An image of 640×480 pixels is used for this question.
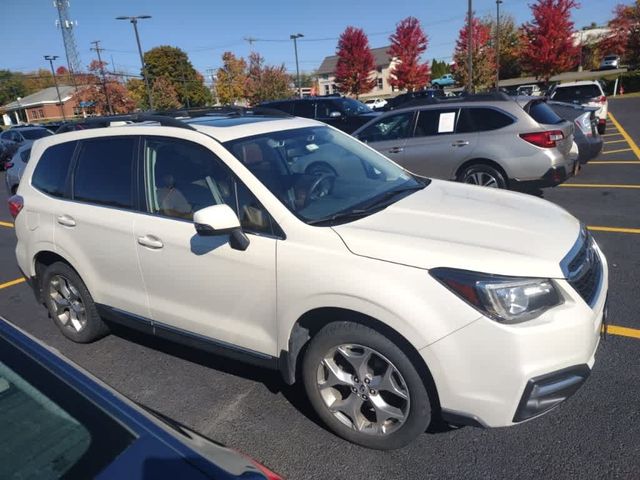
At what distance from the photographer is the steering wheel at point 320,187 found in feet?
9.85

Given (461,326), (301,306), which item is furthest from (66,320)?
(461,326)

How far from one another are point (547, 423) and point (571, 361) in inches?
27.0

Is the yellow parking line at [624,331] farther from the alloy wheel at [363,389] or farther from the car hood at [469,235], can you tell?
the alloy wheel at [363,389]

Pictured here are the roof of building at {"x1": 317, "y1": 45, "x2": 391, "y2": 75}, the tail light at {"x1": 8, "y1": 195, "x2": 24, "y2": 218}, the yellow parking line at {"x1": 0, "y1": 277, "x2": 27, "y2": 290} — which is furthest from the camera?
the roof of building at {"x1": 317, "y1": 45, "x2": 391, "y2": 75}

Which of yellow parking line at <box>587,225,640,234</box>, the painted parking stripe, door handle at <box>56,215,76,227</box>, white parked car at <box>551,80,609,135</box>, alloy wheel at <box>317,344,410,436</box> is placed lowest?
the painted parking stripe

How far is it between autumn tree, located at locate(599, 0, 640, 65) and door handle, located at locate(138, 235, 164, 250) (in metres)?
50.2

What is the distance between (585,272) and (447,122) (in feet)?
18.3

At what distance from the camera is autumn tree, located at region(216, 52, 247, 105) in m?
61.7

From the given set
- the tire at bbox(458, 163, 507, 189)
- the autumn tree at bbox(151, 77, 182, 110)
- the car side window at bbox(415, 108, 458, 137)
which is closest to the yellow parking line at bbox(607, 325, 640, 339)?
the tire at bbox(458, 163, 507, 189)

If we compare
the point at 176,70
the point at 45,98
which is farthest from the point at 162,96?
the point at 45,98

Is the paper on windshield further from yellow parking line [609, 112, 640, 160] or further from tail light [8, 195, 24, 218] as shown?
yellow parking line [609, 112, 640, 160]

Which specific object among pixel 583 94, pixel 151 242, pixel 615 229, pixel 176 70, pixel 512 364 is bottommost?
pixel 615 229

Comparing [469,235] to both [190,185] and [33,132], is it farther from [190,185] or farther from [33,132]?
[33,132]

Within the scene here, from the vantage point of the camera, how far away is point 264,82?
52.8m
